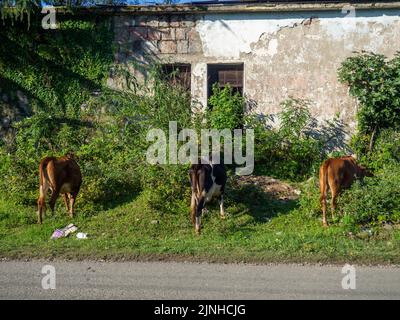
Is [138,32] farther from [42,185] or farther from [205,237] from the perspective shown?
[205,237]

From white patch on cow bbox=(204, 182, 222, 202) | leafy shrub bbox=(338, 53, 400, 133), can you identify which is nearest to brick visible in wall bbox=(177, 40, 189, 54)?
leafy shrub bbox=(338, 53, 400, 133)

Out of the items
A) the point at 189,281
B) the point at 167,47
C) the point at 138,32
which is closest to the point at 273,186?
the point at 167,47

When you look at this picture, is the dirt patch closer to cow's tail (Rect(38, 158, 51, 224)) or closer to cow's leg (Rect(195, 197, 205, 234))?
cow's leg (Rect(195, 197, 205, 234))

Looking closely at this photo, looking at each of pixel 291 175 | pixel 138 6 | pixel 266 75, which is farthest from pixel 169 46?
pixel 291 175

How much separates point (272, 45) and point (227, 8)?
159 cm

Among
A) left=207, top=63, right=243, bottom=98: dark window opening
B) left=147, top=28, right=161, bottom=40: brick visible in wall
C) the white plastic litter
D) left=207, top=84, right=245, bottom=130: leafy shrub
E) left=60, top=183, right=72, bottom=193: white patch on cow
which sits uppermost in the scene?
left=147, top=28, right=161, bottom=40: brick visible in wall

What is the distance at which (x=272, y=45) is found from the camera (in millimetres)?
14562

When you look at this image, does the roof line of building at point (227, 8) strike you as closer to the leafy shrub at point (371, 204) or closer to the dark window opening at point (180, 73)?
the dark window opening at point (180, 73)

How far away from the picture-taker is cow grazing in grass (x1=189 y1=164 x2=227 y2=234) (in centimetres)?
991

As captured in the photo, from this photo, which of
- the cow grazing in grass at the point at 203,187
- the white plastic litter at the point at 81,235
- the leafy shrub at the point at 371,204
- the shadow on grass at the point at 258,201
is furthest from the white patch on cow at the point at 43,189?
the leafy shrub at the point at 371,204

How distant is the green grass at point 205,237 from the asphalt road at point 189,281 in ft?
1.16

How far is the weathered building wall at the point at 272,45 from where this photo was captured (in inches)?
562

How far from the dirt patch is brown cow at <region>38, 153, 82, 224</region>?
3.63m

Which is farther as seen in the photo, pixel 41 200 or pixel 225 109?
pixel 225 109
